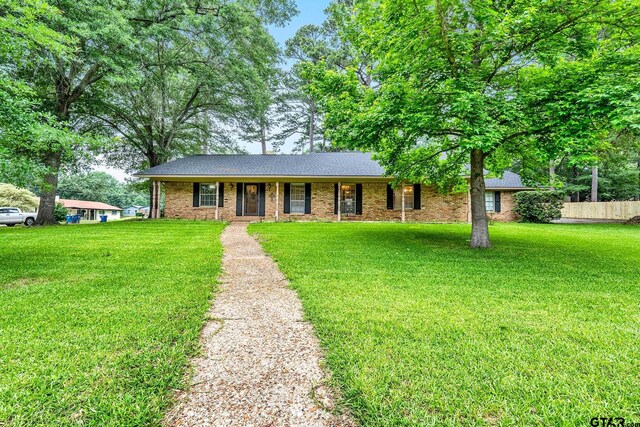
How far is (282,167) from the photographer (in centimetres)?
1570

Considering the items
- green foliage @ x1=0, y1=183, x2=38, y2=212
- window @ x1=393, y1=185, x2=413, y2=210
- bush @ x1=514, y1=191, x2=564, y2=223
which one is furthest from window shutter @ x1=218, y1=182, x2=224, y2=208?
green foliage @ x1=0, y1=183, x2=38, y2=212

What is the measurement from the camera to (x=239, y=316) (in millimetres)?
3143

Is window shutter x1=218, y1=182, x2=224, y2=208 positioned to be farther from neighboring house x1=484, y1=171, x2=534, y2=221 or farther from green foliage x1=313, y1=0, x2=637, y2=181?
neighboring house x1=484, y1=171, x2=534, y2=221

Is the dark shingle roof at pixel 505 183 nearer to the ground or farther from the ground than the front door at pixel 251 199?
farther from the ground

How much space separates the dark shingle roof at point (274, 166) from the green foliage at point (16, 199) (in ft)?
57.6

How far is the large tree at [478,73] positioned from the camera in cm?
519

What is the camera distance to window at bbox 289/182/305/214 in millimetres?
15438

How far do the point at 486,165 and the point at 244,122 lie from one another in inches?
585

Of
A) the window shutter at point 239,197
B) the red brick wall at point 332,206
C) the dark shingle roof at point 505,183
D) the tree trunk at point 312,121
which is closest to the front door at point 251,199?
the window shutter at point 239,197

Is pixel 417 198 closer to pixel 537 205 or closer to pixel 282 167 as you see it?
pixel 537 205

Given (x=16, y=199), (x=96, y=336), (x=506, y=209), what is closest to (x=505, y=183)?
(x=506, y=209)

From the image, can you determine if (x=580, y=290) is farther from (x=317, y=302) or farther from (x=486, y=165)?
(x=486, y=165)

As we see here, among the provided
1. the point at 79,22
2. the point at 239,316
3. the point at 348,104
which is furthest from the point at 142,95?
the point at 239,316

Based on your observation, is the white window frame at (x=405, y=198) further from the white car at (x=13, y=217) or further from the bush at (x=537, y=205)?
the white car at (x=13, y=217)
